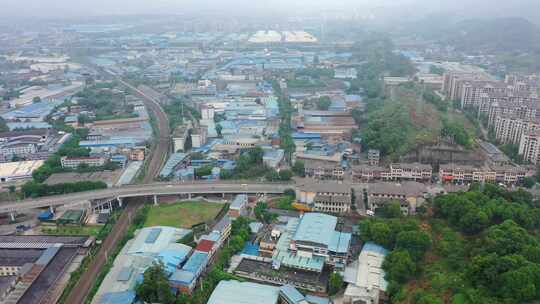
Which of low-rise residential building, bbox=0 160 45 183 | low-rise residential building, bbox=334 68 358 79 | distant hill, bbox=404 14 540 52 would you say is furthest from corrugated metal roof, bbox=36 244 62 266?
distant hill, bbox=404 14 540 52

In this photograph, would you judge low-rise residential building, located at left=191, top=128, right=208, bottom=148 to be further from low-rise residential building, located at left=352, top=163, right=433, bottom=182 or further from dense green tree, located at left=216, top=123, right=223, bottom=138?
low-rise residential building, located at left=352, top=163, right=433, bottom=182

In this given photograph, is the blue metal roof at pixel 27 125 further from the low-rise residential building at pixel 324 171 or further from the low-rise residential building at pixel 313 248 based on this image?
the low-rise residential building at pixel 313 248

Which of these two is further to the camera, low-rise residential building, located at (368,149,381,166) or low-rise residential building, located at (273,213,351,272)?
low-rise residential building, located at (368,149,381,166)

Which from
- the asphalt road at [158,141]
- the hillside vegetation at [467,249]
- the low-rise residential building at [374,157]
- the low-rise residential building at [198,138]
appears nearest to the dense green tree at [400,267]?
the hillside vegetation at [467,249]

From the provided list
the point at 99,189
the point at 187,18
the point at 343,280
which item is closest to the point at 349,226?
the point at 343,280

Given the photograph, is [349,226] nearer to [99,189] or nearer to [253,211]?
[253,211]

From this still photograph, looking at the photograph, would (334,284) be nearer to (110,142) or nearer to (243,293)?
(243,293)

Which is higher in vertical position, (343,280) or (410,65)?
(410,65)
